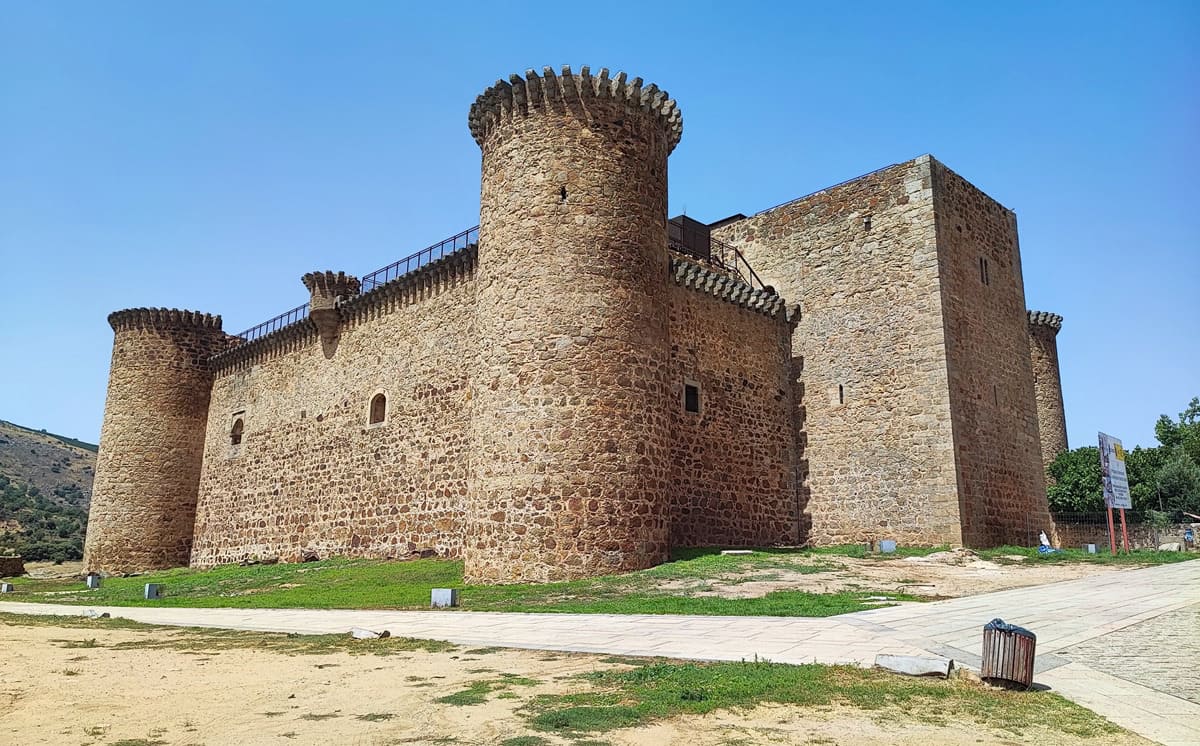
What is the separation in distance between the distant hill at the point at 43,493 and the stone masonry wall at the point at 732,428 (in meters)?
32.4

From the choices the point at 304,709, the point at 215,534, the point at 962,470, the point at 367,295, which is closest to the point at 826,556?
the point at 962,470

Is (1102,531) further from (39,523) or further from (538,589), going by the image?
(39,523)

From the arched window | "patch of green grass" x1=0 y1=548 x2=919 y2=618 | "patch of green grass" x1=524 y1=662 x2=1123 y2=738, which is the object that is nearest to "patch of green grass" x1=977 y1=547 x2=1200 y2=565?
"patch of green grass" x1=0 y1=548 x2=919 y2=618

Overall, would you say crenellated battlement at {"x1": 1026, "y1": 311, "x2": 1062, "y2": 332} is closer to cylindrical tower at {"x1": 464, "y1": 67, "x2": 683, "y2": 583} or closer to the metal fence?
the metal fence

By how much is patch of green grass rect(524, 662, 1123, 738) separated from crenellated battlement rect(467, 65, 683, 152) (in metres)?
11.5

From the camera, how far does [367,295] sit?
21.0 metres

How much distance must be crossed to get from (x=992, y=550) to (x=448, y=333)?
1218 cm

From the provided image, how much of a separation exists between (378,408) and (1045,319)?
23.9 m

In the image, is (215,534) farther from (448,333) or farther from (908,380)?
(908,380)

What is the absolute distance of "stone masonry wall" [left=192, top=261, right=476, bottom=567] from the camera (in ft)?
58.6

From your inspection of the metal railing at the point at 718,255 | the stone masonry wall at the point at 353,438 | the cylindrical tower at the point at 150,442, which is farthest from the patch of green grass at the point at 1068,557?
the cylindrical tower at the point at 150,442

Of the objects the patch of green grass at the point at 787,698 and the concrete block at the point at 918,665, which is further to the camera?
the concrete block at the point at 918,665

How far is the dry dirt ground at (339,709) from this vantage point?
392 cm

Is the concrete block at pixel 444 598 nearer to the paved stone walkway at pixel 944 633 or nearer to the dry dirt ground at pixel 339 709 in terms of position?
the paved stone walkway at pixel 944 633
